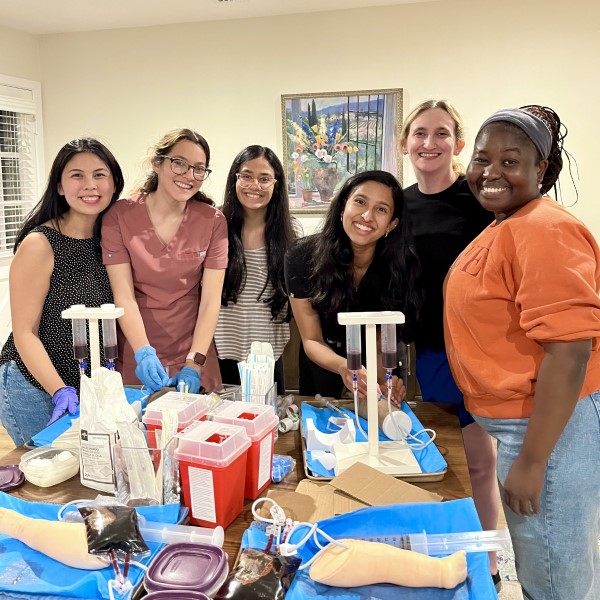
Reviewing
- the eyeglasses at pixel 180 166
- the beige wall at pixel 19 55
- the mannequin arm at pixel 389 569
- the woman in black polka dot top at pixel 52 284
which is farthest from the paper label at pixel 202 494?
the beige wall at pixel 19 55

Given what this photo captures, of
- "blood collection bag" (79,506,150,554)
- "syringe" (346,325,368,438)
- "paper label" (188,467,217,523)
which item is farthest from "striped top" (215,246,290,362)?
"blood collection bag" (79,506,150,554)

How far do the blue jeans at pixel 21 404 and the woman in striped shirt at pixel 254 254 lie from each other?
71 centimetres

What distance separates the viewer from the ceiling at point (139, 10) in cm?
423

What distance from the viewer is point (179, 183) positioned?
184 centimetres

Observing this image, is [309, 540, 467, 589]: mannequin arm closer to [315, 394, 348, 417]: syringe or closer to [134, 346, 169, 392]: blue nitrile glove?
[315, 394, 348, 417]: syringe

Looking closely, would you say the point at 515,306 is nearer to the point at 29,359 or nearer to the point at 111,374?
the point at 111,374

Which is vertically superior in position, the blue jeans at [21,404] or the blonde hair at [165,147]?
the blonde hair at [165,147]

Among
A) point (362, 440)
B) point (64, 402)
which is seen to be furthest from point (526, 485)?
point (64, 402)

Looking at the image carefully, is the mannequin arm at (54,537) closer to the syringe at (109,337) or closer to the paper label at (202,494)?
the paper label at (202,494)

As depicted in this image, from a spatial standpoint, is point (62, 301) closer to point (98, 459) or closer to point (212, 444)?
point (98, 459)

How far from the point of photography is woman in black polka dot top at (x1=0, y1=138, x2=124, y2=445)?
162 centimetres

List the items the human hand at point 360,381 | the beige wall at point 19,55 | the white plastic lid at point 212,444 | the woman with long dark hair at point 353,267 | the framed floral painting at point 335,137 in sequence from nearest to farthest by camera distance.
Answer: the white plastic lid at point 212,444 < the human hand at point 360,381 < the woman with long dark hair at point 353,267 < the framed floral painting at point 335,137 < the beige wall at point 19,55

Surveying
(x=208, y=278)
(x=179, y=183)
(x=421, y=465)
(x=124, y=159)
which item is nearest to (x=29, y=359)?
(x=208, y=278)

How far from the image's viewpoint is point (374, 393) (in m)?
1.25
